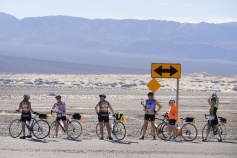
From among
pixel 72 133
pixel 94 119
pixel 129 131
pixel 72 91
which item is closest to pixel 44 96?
pixel 72 91

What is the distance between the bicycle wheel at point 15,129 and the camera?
19.1 m

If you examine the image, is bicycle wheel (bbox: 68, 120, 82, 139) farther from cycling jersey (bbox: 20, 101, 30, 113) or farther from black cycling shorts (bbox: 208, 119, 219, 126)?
black cycling shorts (bbox: 208, 119, 219, 126)

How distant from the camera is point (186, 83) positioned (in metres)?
83.4

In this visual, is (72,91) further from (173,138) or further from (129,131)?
(173,138)

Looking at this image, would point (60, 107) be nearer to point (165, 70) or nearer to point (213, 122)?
point (165, 70)

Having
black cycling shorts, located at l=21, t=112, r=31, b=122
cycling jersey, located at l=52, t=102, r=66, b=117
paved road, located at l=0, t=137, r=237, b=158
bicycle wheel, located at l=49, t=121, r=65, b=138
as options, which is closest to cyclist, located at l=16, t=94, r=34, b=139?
black cycling shorts, located at l=21, t=112, r=31, b=122

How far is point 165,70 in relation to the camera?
21.4 m

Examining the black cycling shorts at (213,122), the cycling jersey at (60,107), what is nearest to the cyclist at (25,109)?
the cycling jersey at (60,107)

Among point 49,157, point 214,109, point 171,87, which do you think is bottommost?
point 49,157

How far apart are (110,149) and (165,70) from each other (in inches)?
224

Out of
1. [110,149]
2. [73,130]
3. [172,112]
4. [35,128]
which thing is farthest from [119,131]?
[35,128]

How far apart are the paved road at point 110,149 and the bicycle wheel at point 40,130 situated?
1.54ft

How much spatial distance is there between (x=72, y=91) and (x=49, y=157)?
47.3 metres

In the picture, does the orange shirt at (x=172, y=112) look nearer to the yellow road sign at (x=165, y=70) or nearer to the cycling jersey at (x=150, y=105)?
the cycling jersey at (x=150, y=105)
